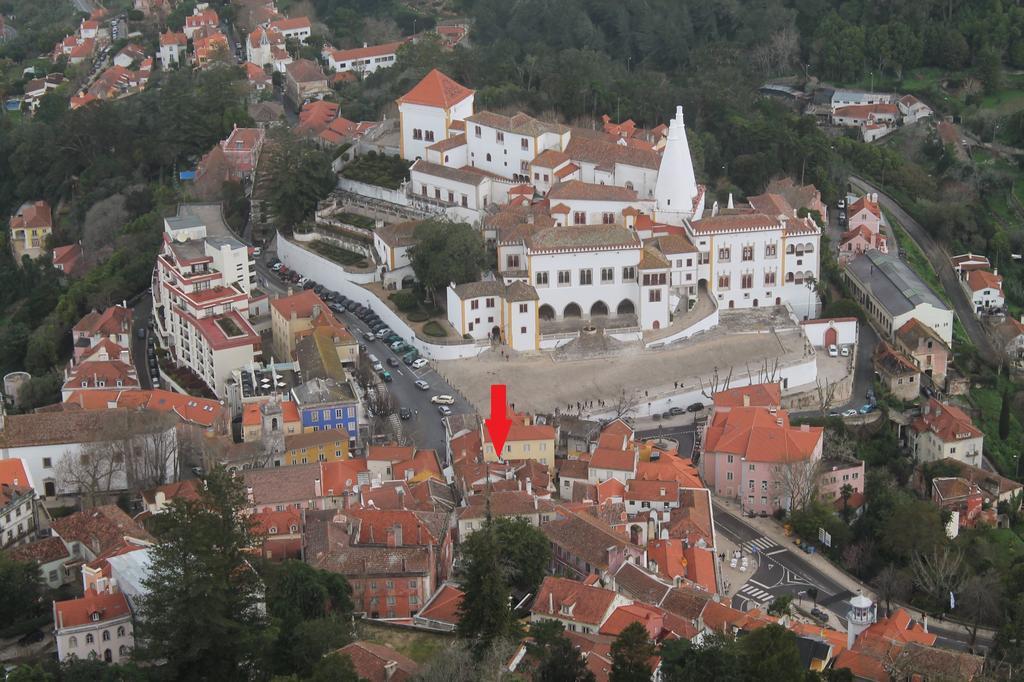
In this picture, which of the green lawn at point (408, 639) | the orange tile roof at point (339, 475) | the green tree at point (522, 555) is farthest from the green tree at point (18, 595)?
the green tree at point (522, 555)

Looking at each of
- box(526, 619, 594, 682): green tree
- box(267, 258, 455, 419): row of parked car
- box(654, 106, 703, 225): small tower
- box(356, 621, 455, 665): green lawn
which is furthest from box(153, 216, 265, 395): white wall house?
box(526, 619, 594, 682): green tree

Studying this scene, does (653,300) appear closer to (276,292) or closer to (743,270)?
(743,270)

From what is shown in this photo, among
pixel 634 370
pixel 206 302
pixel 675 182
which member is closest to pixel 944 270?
pixel 675 182

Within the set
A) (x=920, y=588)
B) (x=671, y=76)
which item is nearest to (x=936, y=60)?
(x=671, y=76)

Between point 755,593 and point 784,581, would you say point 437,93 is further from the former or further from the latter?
point 755,593

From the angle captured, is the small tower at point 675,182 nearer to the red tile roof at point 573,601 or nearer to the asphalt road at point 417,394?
the asphalt road at point 417,394

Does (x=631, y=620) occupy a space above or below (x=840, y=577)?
above
